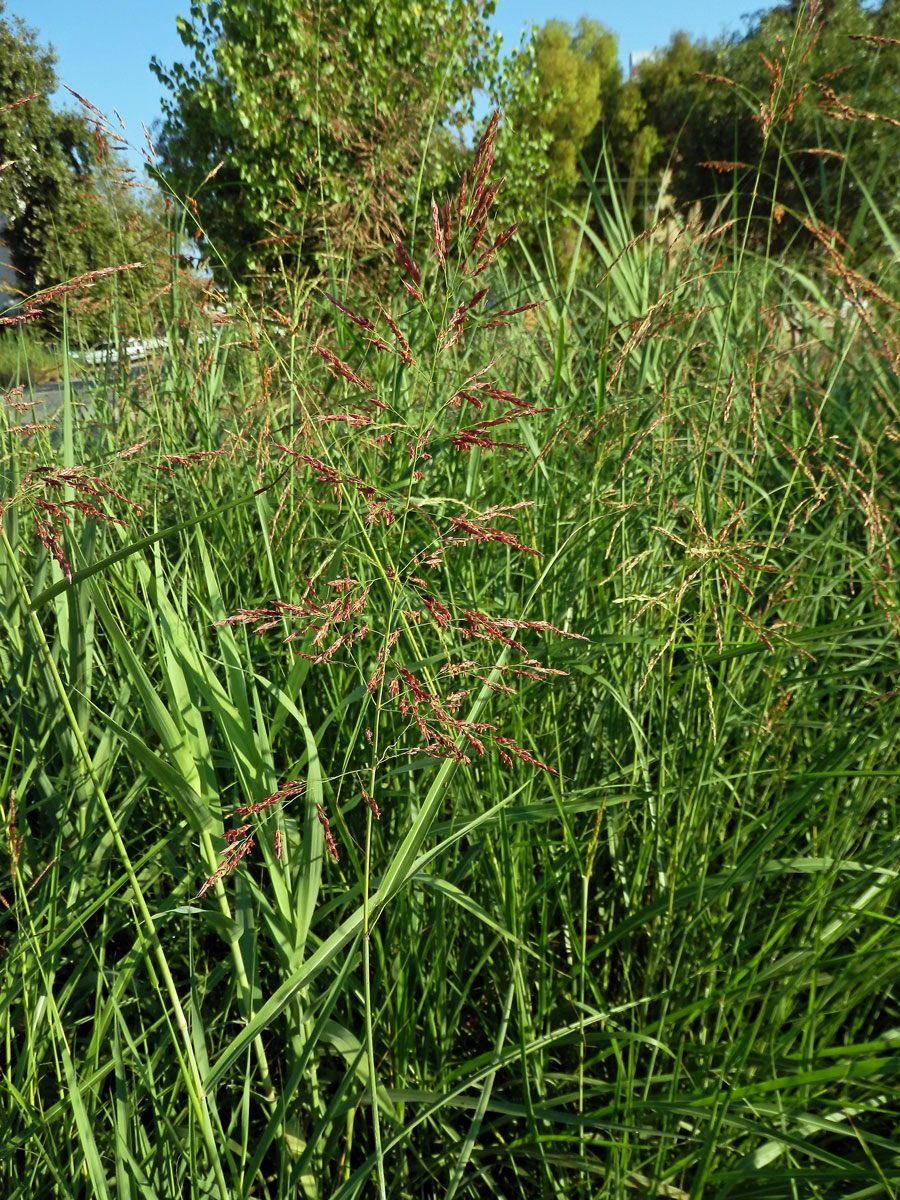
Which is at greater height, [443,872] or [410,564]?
[410,564]

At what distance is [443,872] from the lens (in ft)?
3.60

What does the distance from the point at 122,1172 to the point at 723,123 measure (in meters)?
18.0

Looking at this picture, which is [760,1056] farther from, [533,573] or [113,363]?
[113,363]

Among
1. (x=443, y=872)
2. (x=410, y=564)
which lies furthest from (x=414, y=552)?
(x=443, y=872)

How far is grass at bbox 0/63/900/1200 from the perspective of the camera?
0.84 metres

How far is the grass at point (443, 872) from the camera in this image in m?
0.84

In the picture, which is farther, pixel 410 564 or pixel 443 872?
pixel 443 872

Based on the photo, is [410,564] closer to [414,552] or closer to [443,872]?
[414,552]

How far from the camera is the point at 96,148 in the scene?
5.36ft

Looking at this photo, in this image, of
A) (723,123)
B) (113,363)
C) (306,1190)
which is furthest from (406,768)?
(723,123)

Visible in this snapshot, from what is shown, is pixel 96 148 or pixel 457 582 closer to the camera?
pixel 457 582

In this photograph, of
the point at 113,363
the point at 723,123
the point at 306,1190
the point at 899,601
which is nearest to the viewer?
the point at 306,1190

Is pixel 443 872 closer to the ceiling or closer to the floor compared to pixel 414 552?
closer to the floor

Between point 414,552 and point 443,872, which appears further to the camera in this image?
point 443,872
